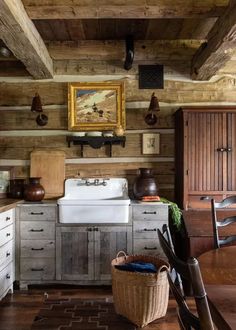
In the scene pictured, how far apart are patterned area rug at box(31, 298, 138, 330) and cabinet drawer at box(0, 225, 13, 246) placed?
66 centimetres

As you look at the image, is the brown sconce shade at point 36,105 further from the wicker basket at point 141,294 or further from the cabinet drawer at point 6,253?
the wicker basket at point 141,294

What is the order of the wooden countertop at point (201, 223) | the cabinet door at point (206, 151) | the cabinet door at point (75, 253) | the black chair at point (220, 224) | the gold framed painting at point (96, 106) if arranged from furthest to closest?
the gold framed painting at point (96, 106), the cabinet door at point (206, 151), the cabinet door at point (75, 253), the wooden countertop at point (201, 223), the black chair at point (220, 224)

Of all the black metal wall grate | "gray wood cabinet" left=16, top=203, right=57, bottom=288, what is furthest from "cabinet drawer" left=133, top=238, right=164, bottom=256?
the black metal wall grate

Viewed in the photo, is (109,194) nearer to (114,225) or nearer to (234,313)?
(114,225)

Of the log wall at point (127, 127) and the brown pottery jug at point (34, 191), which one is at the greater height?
the log wall at point (127, 127)

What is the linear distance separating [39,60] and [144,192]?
5.52 feet

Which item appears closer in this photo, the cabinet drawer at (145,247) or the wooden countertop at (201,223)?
the wooden countertop at (201,223)

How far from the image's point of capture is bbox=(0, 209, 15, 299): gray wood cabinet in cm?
298

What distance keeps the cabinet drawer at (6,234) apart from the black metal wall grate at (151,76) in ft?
6.94

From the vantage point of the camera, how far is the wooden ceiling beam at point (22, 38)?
2.26 m

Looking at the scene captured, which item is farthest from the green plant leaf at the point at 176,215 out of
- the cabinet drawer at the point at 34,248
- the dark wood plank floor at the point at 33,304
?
the cabinet drawer at the point at 34,248

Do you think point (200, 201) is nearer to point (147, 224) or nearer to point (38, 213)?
point (147, 224)

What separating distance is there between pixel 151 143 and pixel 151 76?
78 cm

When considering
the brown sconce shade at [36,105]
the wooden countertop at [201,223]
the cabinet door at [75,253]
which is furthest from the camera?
the brown sconce shade at [36,105]
